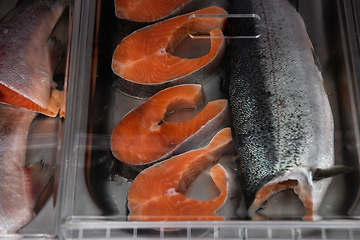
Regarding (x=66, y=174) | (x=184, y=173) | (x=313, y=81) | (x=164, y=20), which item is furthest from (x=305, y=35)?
(x=66, y=174)

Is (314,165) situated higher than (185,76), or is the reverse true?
(185,76)

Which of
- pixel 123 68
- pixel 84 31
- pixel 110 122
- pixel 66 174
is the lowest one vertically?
pixel 66 174

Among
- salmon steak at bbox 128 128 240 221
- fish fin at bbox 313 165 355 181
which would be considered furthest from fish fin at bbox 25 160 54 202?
fish fin at bbox 313 165 355 181

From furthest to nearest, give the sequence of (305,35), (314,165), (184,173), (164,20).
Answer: (164,20)
(305,35)
(184,173)
(314,165)

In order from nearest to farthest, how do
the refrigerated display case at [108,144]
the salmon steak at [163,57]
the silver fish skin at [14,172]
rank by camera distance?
the refrigerated display case at [108,144] < the silver fish skin at [14,172] < the salmon steak at [163,57]

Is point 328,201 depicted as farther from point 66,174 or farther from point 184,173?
point 66,174

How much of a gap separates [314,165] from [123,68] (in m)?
0.80

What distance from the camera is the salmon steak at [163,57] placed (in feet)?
3.81

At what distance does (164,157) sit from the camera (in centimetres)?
104

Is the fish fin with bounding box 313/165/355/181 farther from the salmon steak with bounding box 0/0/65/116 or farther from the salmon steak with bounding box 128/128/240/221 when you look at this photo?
the salmon steak with bounding box 0/0/65/116

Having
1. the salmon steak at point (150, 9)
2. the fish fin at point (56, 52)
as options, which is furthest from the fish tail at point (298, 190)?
the fish fin at point (56, 52)

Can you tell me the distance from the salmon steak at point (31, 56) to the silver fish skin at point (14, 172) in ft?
0.17

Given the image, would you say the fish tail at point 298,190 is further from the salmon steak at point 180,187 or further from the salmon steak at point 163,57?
the salmon steak at point 163,57

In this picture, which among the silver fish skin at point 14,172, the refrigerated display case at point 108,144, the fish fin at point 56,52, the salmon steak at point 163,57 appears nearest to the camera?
the refrigerated display case at point 108,144
